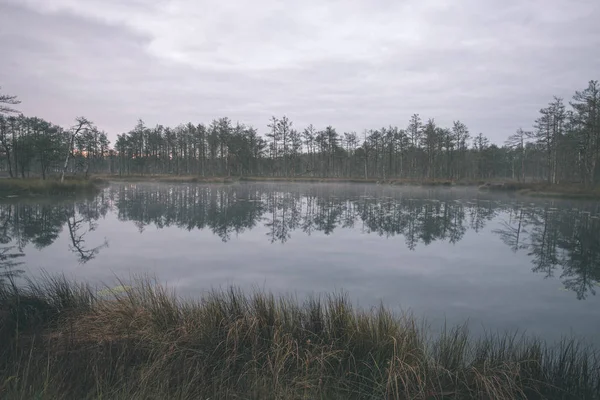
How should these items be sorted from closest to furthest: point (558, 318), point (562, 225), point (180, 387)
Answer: point (180, 387) < point (558, 318) < point (562, 225)

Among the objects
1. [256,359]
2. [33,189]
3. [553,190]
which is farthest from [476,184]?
[256,359]

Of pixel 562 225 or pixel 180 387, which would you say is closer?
pixel 180 387

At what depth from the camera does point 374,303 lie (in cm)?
744

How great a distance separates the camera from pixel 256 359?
4586 millimetres

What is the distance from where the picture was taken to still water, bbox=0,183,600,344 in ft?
25.4

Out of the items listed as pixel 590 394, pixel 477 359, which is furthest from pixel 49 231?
pixel 590 394

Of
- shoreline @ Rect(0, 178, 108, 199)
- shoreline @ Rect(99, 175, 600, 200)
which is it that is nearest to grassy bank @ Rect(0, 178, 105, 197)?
shoreline @ Rect(0, 178, 108, 199)

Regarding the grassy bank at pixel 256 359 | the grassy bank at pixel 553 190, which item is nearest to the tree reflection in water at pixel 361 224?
the grassy bank at pixel 256 359

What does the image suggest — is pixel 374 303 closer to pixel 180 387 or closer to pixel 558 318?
pixel 558 318

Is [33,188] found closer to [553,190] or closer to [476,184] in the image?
[553,190]

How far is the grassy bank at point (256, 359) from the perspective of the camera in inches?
152

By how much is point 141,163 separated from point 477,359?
283 ft

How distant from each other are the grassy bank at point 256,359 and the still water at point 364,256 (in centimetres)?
216

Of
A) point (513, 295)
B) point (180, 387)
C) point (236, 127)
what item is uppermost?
point (236, 127)
